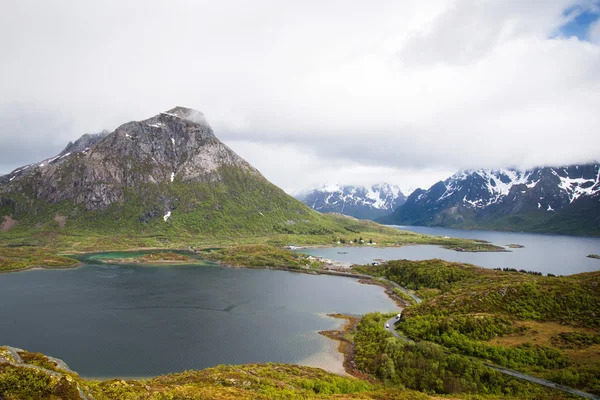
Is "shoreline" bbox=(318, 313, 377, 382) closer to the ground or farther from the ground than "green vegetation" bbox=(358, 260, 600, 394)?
closer to the ground

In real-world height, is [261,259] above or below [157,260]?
above

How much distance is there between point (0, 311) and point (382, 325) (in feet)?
285

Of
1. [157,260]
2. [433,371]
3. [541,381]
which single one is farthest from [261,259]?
[541,381]

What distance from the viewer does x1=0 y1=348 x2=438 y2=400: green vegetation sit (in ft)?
61.6

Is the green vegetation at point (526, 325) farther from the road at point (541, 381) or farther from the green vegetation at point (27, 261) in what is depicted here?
the green vegetation at point (27, 261)

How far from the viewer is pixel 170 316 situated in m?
76.4

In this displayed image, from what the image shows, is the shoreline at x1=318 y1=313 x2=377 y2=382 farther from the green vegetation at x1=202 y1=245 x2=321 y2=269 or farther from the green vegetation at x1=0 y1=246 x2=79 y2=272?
the green vegetation at x1=0 y1=246 x2=79 y2=272

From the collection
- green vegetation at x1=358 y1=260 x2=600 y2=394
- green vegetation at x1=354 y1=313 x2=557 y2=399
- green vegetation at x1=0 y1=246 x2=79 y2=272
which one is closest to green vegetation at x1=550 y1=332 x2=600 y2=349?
green vegetation at x1=358 y1=260 x2=600 y2=394

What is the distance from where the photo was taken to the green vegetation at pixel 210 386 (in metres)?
18.8

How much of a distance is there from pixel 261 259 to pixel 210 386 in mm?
122413

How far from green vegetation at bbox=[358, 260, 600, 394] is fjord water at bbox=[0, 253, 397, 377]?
1979 centimetres

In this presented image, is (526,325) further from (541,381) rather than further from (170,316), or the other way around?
(170,316)

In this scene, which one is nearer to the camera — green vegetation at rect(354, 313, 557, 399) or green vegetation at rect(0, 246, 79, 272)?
green vegetation at rect(354, 313, 557, 399)

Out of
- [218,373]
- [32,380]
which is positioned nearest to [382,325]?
[218,373]
